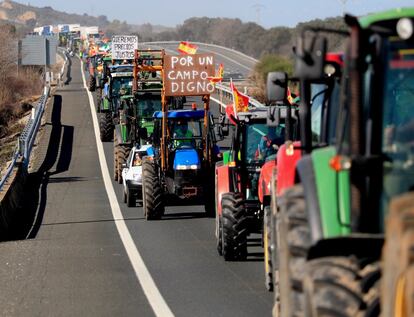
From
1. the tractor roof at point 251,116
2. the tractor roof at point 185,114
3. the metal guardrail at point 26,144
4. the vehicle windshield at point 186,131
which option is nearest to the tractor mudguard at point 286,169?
the tractor roof at point 251,116

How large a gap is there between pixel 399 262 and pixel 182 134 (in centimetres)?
1898

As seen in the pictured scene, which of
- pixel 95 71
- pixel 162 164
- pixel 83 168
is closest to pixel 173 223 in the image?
pixel 162 164

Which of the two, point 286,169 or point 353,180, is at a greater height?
point 353,180

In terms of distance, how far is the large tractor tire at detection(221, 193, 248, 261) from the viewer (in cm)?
1719

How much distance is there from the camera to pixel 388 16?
25.7 ft

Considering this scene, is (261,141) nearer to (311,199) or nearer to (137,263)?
(137,263)

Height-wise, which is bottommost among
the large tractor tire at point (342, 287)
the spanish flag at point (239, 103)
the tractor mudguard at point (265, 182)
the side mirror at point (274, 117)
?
the tractor mudguard at point (265, 182)

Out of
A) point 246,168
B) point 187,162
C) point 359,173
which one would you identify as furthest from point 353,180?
point 187,162

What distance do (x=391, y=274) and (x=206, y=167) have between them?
18.0m

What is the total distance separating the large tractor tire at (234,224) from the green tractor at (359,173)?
892 centimetres

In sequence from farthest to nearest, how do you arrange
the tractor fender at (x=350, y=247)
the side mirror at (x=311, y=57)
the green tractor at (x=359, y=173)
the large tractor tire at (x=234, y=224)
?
the large tractor tire at (x=234, y=224)
the tractor fender at (x=350, y=247)
the side mirror at (x=311, y=57)
the green tractor at (x=359, y=173)

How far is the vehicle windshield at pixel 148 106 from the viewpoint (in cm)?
3206

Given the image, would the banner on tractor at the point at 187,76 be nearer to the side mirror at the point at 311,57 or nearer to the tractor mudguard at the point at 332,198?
the tractor mudguard at the point at 332,198

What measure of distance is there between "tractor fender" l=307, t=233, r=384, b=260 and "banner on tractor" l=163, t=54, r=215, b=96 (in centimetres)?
1735
